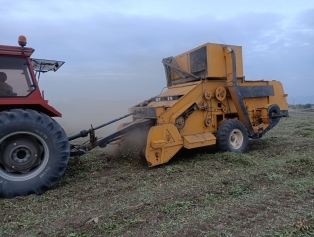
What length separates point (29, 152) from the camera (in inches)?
168

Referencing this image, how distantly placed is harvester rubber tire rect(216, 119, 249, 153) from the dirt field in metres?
0.59

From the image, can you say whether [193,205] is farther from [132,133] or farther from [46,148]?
[132,133]

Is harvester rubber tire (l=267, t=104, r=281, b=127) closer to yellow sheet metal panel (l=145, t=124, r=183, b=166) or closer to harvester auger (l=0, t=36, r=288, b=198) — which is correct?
harvester auger (l=0, t=36, r=288, b=198)

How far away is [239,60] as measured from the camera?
7.06 meters

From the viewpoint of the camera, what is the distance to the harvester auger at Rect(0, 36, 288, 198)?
13.7ft

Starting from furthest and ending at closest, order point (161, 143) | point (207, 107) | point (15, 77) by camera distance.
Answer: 1. point (207, 107)
2. point (161, 143)
3. point (15, 77)

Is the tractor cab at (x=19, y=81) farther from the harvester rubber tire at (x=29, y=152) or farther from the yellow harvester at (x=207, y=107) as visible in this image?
the yellow harvester at (x=207, y=107)

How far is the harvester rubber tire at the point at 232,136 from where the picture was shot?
6352 mm

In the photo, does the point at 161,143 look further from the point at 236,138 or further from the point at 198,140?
the point at 236,138

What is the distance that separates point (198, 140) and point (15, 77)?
3.61 metres

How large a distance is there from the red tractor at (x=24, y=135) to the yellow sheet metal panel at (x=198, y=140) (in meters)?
2.48

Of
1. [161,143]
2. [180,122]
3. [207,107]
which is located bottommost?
[161,143]

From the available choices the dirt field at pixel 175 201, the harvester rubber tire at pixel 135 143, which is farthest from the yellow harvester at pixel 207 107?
the dirt field at pixel 175 201

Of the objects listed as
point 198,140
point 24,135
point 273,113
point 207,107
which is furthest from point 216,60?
point 24,135
